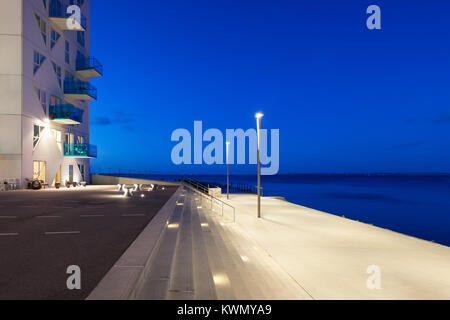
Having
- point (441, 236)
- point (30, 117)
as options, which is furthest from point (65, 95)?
point (441, 236)

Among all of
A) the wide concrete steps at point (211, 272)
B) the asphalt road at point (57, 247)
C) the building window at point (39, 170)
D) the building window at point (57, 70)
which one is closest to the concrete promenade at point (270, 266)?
the wide concrete steps at point (211, 272)

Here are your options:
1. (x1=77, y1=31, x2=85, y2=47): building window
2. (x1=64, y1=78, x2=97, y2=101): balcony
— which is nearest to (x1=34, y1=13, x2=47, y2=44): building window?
(x1=64, y1=78, x2=97, y2=101): balcony

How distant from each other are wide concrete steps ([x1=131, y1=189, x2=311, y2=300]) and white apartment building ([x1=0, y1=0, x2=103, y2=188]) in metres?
20.4

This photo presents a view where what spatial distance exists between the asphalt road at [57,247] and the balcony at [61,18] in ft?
72.9

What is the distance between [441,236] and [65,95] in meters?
40.5

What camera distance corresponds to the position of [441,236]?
23.0 m

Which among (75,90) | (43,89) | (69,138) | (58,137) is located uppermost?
(75,90)

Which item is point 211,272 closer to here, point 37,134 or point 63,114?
point 37,134

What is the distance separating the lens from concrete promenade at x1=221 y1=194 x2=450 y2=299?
4.40 metres

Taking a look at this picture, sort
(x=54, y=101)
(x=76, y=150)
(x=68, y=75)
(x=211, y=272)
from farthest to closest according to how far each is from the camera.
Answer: (x=68, y=75), (x=76, y=150), (x=54, y=101), (x=211, y=272)

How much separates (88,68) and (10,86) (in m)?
10.6

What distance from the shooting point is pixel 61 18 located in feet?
78.2

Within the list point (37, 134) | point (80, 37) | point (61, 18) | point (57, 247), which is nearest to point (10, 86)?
point (37, 134)
